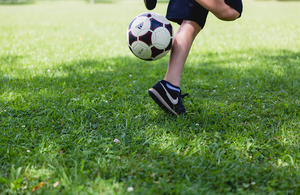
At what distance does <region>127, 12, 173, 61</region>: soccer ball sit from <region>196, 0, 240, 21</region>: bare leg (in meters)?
0.44

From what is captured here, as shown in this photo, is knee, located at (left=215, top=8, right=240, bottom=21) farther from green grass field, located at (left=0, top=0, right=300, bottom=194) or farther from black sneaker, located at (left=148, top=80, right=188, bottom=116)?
green grass field, located at (left=0, top=0, right=300, bottom=194)

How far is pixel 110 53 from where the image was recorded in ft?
17.6

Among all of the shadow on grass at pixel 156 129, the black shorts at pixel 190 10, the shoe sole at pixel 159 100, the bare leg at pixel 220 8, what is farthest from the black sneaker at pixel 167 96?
the bare leg at pixel 220 8

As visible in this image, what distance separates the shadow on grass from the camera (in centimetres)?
183

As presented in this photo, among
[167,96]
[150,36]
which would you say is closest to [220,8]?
[150,36]

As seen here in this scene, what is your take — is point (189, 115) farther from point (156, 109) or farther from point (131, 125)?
point (131, 125)

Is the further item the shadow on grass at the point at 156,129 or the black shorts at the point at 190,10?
the black shorts at the point at 190,10

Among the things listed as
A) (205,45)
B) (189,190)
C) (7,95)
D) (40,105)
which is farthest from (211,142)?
(205,45)

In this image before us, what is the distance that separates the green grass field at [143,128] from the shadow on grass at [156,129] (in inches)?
0.4

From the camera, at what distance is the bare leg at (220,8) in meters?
2.41

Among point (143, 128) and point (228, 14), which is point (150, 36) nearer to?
point (228, 14)

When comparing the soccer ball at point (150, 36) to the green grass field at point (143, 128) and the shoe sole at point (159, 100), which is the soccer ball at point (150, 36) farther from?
the green grass field at point (143, 128)

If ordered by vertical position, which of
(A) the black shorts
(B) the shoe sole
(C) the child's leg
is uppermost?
(A) the black shorts

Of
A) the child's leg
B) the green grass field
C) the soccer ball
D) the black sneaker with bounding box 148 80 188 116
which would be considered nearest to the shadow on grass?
the green grass field
